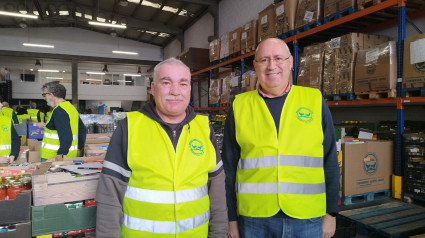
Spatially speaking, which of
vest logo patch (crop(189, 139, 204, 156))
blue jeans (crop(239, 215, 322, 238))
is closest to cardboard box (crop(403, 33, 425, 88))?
blue jeans (crop(239, 215, 322, 238))

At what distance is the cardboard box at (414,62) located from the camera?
3.29 m

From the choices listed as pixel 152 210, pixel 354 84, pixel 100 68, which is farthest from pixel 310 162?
pixel 100 68

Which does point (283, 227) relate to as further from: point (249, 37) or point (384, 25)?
point (249, 37)

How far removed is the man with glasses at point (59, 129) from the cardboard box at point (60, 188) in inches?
85.8

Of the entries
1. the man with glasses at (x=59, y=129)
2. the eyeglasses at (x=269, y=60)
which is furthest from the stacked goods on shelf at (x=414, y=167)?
the man with glasses at (x=59, y=129)

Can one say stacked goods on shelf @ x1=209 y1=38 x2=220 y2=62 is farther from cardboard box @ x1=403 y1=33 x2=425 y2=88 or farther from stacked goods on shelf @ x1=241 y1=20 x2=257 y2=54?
cardboard box @ x1=403 y1=33 x2=425 y2=88

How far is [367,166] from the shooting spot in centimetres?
347

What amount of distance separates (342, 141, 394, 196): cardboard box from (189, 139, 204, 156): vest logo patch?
225cm

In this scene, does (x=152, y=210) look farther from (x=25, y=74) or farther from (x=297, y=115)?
(x=25, y=74)

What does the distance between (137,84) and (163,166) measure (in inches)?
977

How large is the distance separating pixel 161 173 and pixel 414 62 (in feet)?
11.2

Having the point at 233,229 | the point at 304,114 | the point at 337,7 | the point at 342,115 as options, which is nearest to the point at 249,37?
the point at 337,7

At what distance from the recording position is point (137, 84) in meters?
25.3

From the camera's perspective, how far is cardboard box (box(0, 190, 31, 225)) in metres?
1.54
